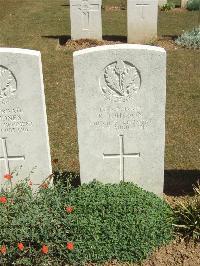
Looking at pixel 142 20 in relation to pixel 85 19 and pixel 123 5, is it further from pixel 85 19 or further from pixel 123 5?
pixel 123 5

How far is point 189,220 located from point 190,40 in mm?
8394

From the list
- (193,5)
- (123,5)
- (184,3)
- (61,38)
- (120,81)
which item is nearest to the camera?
(120,81)

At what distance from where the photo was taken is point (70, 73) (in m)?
10.7

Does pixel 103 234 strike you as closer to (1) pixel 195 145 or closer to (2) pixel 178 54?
(1) pixel 195 145

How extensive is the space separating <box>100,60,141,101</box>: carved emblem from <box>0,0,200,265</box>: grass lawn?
1791 mm

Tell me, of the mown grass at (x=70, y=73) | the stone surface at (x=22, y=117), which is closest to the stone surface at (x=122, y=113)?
the stone surface at (x=22, y=117)

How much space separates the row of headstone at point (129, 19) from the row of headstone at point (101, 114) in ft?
26.2

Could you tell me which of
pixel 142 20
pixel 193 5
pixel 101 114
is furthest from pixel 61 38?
pixel 101 114

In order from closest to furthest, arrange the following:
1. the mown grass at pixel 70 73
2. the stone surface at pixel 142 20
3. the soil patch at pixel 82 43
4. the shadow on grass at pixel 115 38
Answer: the mown grass at pixel 70 73 < the stone surface at pixel 142 20 < the soil patch at pixel 82 43 < the shadow on grass at pixel 115 38

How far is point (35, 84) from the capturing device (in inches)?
195

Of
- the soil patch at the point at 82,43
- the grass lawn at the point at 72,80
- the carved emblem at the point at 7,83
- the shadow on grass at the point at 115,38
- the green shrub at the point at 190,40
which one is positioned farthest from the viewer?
the shadow on grass at the point at 115,38

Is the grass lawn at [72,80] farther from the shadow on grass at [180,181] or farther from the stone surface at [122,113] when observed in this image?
the stone surface at [122,113]

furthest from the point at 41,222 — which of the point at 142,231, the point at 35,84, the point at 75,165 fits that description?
the point at 75,165

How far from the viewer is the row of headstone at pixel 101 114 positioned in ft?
15.9
